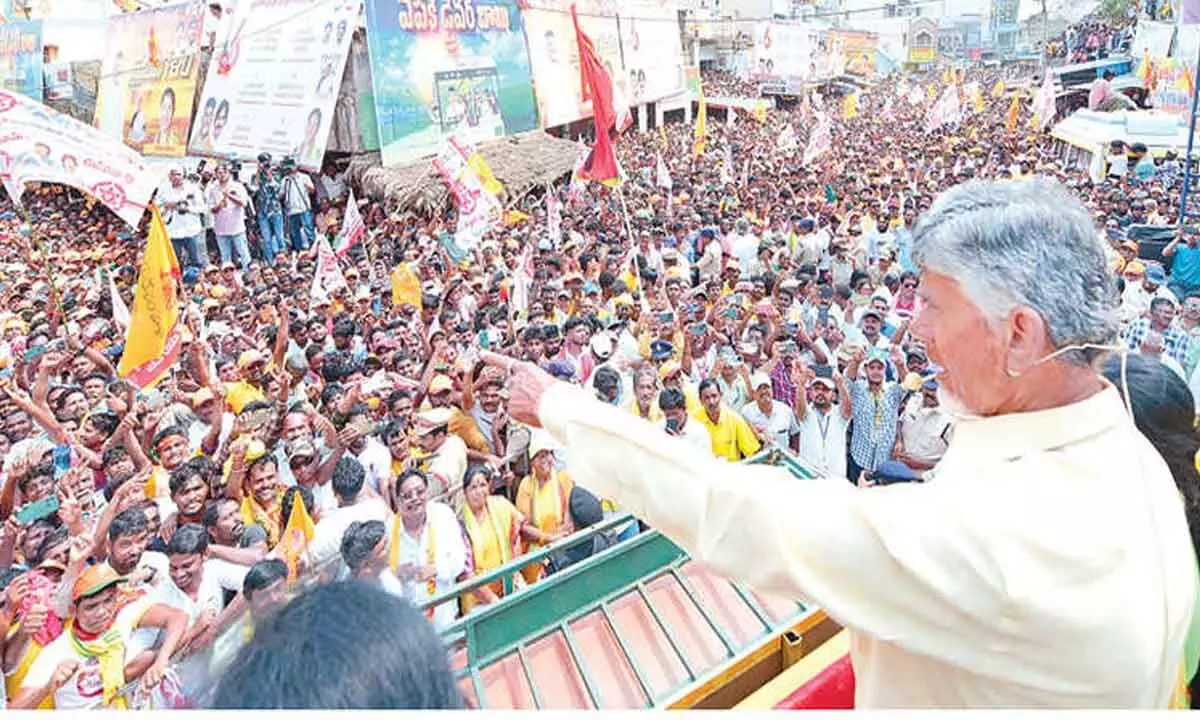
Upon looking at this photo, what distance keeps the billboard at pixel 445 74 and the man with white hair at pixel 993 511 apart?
1238 cm

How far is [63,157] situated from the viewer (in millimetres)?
5816

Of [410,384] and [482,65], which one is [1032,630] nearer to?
[410,384]

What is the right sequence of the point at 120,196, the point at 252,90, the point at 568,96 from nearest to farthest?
the point at 120,196 < the point at 252,90 < the point at 568,96

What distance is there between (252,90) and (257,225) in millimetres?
3030

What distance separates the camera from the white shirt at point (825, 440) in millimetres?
4953

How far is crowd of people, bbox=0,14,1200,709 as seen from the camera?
2918 millimetres

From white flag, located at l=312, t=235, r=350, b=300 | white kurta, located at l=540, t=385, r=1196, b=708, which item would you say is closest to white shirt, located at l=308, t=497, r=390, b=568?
white kurta, located at l=540, t=385, r=1196, b=708

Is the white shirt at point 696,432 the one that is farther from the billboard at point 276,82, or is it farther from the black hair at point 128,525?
the billboard at point 276,82

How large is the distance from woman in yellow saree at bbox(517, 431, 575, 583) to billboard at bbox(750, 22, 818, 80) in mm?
29108

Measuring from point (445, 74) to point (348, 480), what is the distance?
40.9 feet

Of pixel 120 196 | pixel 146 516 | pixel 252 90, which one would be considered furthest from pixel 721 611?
pixel 252 90

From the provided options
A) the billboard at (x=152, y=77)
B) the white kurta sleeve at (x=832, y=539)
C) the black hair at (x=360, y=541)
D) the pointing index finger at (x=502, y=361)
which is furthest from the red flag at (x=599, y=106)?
the billboard at (x=152, y=77)

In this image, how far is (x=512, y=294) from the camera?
696 centimetres

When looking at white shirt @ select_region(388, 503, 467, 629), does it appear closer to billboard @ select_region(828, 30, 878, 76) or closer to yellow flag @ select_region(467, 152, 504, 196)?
yellow flag @ select_region(467, 152, 504, 196)
